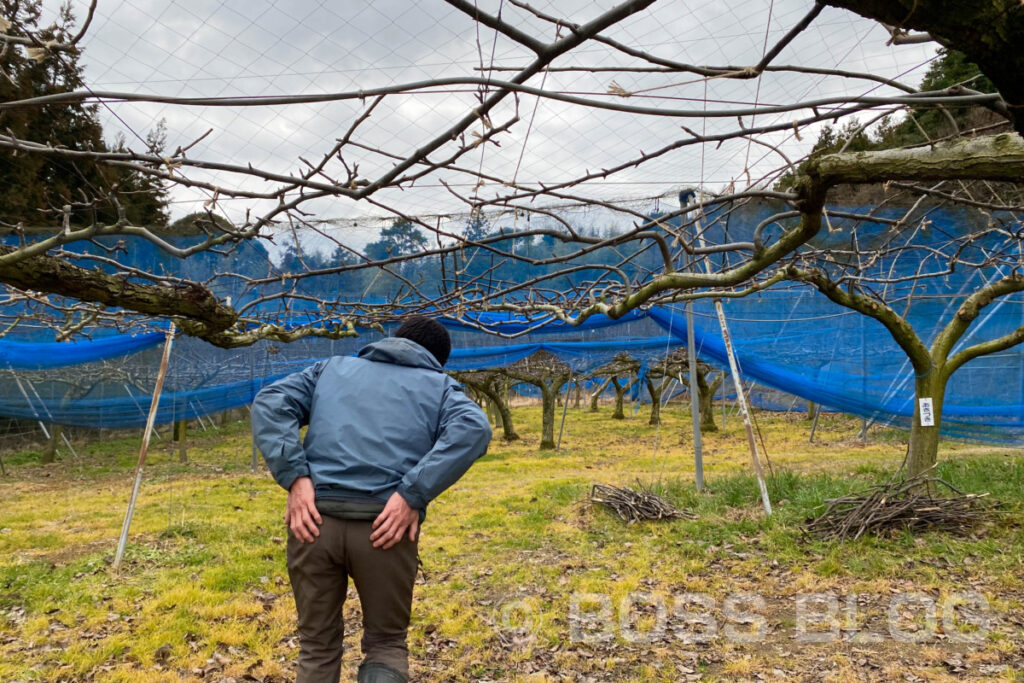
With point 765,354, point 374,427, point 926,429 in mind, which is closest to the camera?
point 374,427

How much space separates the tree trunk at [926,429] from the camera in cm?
506

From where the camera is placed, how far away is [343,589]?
78.4 inches

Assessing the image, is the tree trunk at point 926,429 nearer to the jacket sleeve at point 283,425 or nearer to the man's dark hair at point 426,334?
the man's dark hair at point 426,334

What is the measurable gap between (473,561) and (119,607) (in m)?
2.14

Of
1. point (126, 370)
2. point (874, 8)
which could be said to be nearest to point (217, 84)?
point (874, 8)

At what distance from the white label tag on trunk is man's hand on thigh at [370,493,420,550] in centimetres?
460

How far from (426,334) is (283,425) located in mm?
570

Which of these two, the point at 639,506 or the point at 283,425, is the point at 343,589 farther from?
the point at 639,506

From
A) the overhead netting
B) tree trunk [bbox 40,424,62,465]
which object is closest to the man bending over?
the overhead netting

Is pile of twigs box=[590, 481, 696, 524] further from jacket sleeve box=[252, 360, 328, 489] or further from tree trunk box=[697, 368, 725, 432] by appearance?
tree trunk box=[697, 368, 725, 432]

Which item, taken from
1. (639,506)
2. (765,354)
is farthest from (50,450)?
(765,354)

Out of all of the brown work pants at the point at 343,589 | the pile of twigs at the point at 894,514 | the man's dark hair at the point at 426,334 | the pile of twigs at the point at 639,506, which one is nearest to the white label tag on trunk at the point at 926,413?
the pile of twigs at the point at 894,514

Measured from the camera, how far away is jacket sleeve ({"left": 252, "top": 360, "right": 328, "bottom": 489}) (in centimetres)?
189

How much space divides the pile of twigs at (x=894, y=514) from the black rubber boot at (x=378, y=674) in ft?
11.5
